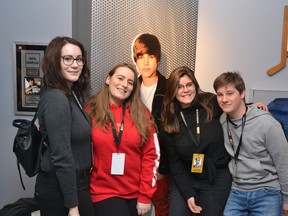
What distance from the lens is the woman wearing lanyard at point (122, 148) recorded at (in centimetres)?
143

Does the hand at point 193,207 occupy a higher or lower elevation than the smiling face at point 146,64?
lower

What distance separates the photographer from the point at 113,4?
168cm

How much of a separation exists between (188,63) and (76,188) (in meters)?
1.09

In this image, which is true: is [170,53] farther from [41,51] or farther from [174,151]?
[41,51]

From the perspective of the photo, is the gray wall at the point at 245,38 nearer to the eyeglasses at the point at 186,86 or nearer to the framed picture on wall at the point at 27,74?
the eyeglasses at the point at 186,86

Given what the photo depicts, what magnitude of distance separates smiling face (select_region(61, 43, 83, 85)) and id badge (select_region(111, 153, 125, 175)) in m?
0.46

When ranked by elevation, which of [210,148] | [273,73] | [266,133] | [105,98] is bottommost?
[210,148]

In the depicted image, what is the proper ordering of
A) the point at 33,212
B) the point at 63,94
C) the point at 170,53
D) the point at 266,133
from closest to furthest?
the point at 63,94
the point at 266,133
the point at 170,53
the point at 33,212

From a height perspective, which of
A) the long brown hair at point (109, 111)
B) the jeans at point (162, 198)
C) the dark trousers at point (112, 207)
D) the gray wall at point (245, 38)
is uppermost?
the gray wall at point (245, 38)

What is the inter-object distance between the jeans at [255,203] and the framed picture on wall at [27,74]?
5.58 feet

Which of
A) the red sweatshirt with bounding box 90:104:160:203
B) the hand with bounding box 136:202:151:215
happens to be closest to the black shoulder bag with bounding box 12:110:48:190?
the red sweatshirt with bounding box 90:104:160:203

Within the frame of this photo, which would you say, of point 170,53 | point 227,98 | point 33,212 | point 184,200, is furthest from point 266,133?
point 33,212

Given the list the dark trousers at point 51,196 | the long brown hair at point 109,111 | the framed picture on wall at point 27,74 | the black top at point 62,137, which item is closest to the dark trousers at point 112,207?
the dark trousers at point 51,196

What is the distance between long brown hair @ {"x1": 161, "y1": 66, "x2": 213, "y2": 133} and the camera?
1.61m
